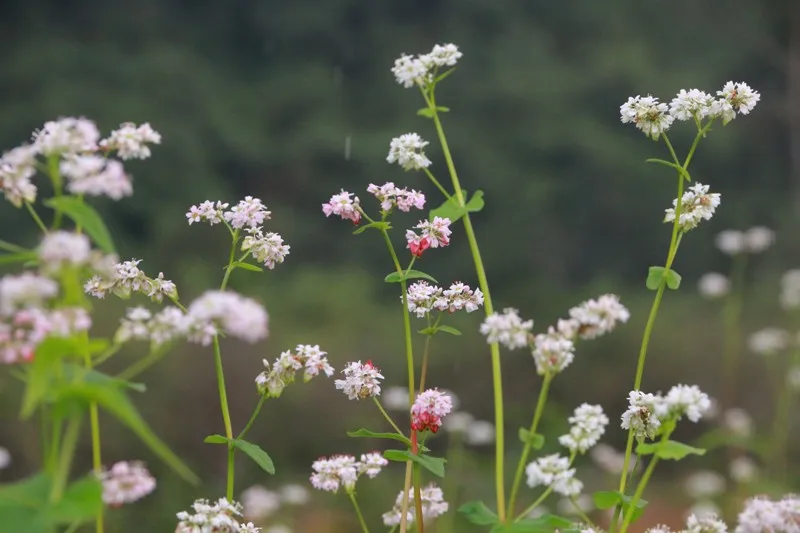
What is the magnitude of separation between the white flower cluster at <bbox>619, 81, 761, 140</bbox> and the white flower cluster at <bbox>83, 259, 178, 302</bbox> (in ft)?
3.58

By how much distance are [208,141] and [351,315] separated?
19.5ft

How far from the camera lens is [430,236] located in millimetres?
2348

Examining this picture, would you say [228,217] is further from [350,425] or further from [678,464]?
[678,464]

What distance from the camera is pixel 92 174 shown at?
1.48 m

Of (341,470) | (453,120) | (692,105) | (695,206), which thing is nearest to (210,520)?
(341,470)

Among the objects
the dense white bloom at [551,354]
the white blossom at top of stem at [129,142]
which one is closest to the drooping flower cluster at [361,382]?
the dense white bloom at [551,354]

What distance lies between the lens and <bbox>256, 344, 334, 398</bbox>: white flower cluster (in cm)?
212

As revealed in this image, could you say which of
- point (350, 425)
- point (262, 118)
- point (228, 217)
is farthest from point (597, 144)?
point (228, 217)

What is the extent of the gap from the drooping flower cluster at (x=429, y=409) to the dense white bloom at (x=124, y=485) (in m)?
0.76

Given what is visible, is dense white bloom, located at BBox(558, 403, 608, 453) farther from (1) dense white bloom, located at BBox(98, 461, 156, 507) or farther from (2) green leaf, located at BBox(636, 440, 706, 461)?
(1) dense white bloom, located at BBox(98, 461, 156, 507)

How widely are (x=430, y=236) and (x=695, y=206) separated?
0.61 meters

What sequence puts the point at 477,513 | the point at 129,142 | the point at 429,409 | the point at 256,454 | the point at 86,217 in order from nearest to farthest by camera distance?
1. the point at 86,217
2. the point at 129,142
3. the point at 477,513
4. the point at 256,454
5. the point at 429,409

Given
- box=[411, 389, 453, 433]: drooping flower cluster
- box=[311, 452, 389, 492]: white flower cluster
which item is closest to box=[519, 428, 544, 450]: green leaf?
box=[411, 389, 453, 433]: drooping flower cluster

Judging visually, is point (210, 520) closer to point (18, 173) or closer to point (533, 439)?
point (533, 439)
